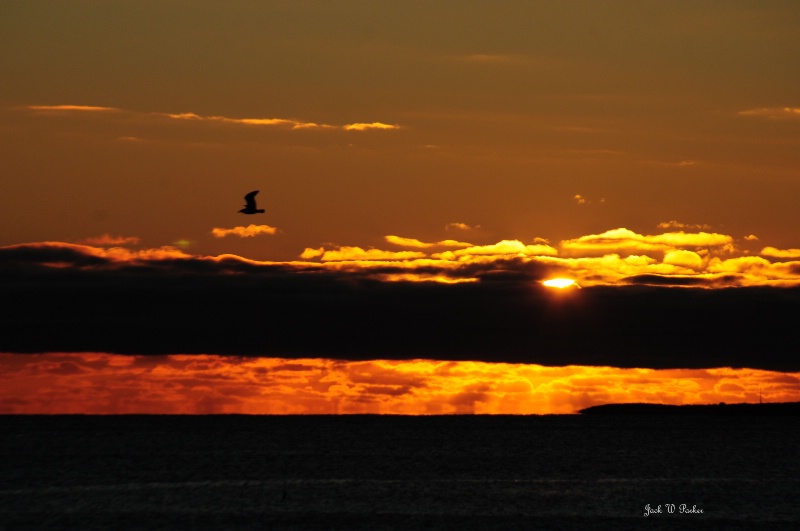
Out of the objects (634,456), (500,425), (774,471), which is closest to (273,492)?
(774,471)

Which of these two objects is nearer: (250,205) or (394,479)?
(250,205)

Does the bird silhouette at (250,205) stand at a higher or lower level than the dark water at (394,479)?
higher

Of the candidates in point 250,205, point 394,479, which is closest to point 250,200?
point 250,205

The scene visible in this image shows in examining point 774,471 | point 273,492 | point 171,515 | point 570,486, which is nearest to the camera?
point 171,515

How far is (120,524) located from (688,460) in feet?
213

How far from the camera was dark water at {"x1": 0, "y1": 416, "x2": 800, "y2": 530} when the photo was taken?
193ft

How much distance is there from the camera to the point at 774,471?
96062 mm

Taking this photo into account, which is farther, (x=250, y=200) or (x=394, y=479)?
(x=394, y=479)

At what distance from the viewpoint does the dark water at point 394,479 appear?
193 feet

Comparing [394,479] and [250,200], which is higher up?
[250,200]

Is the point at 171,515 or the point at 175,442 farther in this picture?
the point at 175,442

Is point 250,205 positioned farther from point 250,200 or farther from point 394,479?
point 394,479

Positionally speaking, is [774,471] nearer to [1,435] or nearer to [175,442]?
[175,442]

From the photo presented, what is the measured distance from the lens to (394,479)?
8488 centimetres
